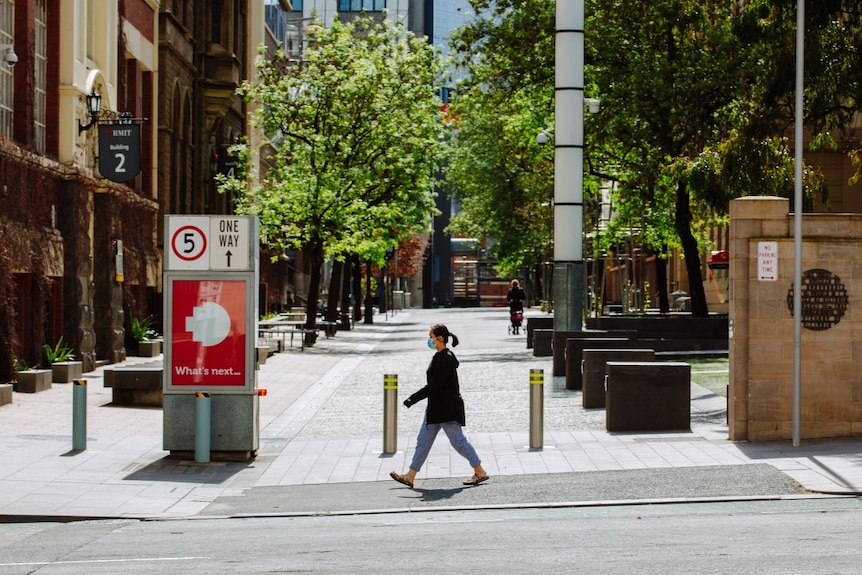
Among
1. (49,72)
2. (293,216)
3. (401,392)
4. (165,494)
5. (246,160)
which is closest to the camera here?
(165,494)

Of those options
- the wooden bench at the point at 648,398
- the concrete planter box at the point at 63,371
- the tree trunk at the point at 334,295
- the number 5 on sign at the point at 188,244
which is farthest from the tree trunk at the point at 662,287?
the number 5 on sign at the point at 188,244

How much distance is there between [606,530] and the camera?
10953mm

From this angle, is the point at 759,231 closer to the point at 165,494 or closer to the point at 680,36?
the point at 165,494

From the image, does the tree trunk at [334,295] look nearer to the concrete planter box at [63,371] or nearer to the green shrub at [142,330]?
the green shrub at [142,330]

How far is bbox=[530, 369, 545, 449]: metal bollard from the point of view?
1672 cm

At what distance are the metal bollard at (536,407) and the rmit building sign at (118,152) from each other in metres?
15.2

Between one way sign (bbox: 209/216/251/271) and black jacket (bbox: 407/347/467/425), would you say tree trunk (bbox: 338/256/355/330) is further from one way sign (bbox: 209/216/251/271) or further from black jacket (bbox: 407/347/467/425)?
black jacket (bbox: 407/347/467/425)

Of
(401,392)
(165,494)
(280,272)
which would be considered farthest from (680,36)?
(280,272)

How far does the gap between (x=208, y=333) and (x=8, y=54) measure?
384 inches

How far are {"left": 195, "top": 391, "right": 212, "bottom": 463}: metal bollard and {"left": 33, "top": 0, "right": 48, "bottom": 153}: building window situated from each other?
12.9m

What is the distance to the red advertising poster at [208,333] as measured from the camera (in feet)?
55.0

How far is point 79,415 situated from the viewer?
54.7 ft

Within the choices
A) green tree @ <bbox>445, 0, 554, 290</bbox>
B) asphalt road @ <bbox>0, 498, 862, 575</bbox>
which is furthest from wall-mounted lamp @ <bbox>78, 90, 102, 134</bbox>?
asphalt road @ <bbox>0, 498, 862, 575</bbox>

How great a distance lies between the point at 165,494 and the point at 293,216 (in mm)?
28775
